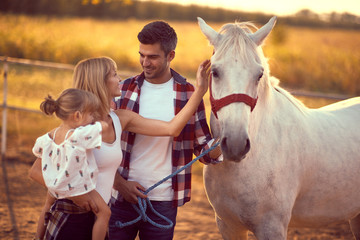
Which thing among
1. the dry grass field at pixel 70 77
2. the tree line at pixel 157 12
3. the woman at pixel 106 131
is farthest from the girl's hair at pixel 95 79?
the tree line at pixel 157 12

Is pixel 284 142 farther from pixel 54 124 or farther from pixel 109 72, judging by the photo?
pixel 54 124

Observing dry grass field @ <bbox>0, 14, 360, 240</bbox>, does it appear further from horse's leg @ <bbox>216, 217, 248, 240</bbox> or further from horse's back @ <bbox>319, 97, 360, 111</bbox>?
horse's leg @ <bbox>216, 217, 248, 240</bbox>

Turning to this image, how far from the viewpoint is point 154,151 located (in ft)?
7.25

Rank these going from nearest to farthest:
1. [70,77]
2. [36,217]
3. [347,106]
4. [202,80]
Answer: [202,80] → [347,106] → [36,217] → [70,77]

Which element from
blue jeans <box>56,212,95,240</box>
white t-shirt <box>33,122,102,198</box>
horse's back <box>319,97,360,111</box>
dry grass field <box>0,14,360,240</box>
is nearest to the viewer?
white t-shirt <box>33,122,102,198</box>

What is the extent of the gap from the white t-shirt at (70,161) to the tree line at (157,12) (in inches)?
1036

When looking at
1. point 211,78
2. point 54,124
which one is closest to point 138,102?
point 211,78

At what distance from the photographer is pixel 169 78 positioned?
225 cm

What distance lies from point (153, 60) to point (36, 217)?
2.95 m

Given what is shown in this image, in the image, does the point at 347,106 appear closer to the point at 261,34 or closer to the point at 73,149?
the point at 261,34

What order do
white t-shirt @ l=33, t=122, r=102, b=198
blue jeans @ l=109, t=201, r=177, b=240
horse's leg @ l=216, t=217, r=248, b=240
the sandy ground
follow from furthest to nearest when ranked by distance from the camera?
1. the sandy ground
2. horse's leg @ l=216, t=217, r=248, b=240
3. blue jeans @ l=109, t=201, r=177, b=240
4. white t-shirt @ l=33, t=122, r=102, b=198

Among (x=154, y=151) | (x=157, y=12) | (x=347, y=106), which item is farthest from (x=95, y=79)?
(x=157, y=12)

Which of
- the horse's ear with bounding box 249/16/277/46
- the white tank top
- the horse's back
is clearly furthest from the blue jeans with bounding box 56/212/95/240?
the horse's back

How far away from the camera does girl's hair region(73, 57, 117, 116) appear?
1900mm
